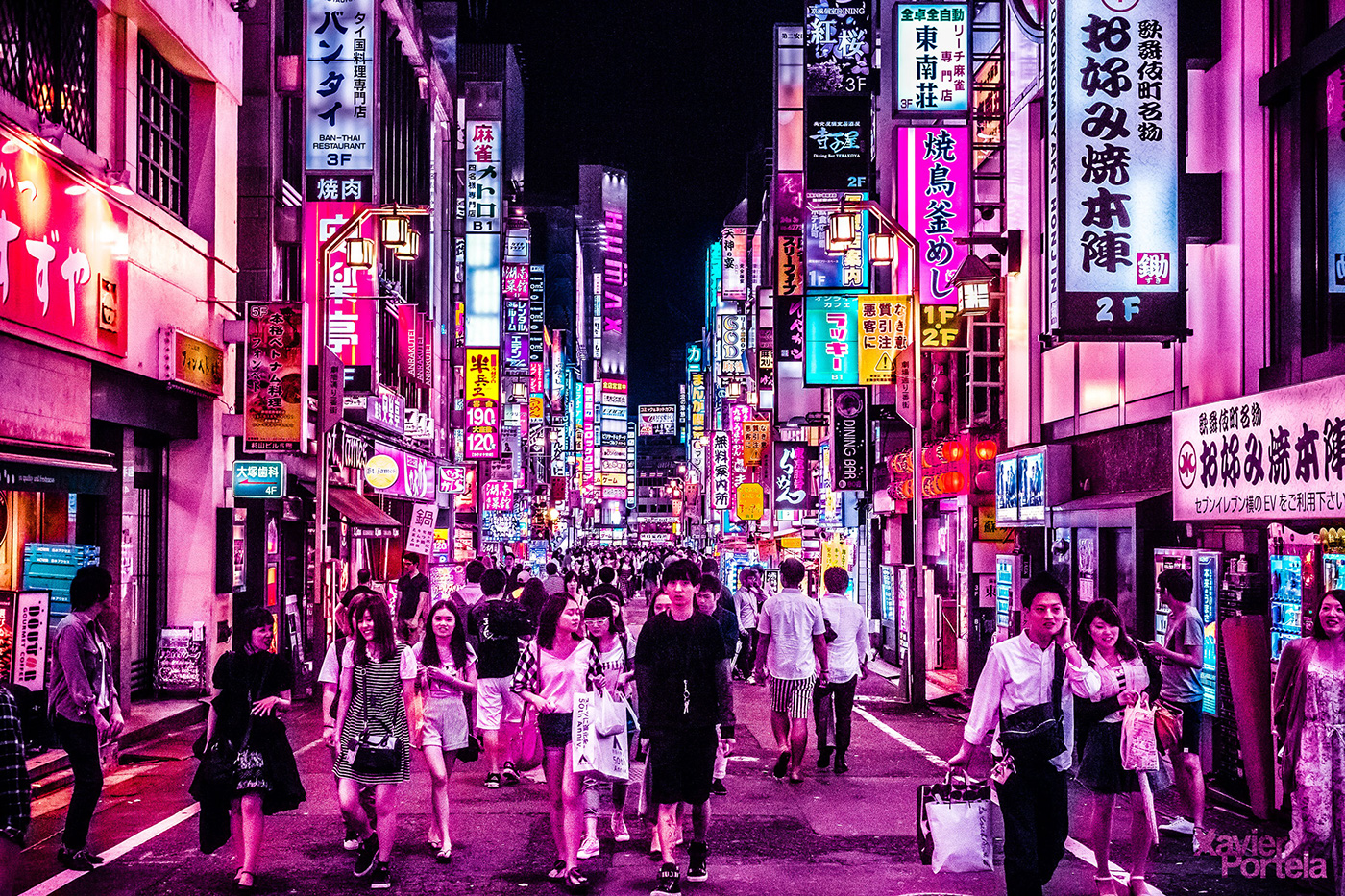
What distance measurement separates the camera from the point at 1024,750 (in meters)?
7.38

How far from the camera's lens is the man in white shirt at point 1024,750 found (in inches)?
289

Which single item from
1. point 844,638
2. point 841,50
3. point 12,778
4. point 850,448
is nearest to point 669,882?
point 12,778

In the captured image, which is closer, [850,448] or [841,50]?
[850,448]

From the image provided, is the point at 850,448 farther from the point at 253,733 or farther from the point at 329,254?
the point at 253,733

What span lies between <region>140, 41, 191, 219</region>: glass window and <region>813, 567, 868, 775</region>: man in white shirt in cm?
1173

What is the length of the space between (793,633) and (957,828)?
20.5ft

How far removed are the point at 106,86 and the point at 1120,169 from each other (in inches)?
487

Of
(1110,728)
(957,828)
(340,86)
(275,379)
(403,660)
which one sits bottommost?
(957,828)

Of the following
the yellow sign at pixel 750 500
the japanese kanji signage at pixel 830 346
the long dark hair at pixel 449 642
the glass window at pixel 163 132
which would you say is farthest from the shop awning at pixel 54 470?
the yellow sign at pixel 750 500

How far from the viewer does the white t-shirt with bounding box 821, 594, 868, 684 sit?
14.1 m

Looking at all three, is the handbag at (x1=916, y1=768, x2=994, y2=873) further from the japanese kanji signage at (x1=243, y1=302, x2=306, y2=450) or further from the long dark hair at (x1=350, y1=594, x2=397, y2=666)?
the japanese kanji signage at (x1=243, y1=302, x2=306, y2=450)

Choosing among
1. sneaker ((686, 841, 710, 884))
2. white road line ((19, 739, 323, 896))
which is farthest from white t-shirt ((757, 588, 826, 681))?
white road line ((19, 739, 323, 896))

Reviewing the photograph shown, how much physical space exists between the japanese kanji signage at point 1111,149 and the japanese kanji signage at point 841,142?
55.8 ft

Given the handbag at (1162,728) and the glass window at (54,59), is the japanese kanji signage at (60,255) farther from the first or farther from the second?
the handbag at (1162,728)
